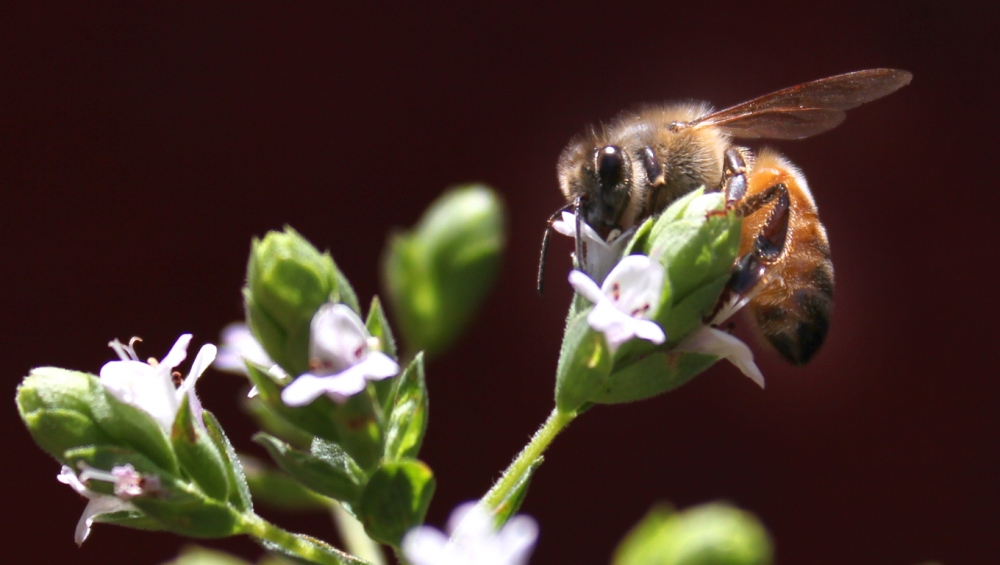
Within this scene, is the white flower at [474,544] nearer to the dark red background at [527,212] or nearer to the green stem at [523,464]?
the green stem at [523,464]

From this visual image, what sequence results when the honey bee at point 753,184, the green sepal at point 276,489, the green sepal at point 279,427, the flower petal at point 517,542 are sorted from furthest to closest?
the green sepal at point 276,489 < the green sepal at point 279,427 < the honey bee at point 753,184 < the flower petal at point 517,542

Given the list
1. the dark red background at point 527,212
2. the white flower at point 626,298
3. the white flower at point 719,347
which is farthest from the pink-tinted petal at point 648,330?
the dark red background at point 527,212

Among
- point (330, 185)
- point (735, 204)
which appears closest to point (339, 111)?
point (330, 185)

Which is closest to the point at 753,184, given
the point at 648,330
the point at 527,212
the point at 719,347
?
the point at 719,347

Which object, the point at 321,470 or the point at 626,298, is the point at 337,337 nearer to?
the point at 321,470

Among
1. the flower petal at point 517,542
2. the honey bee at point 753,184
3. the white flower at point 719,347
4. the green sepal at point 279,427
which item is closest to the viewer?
the flower petal at point 517,542

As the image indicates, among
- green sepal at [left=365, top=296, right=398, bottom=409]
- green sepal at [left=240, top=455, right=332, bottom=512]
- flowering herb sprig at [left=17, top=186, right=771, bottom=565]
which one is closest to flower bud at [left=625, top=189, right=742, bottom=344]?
flowering herb sprig at [left=17, top=186, right=771, bottom=565]
